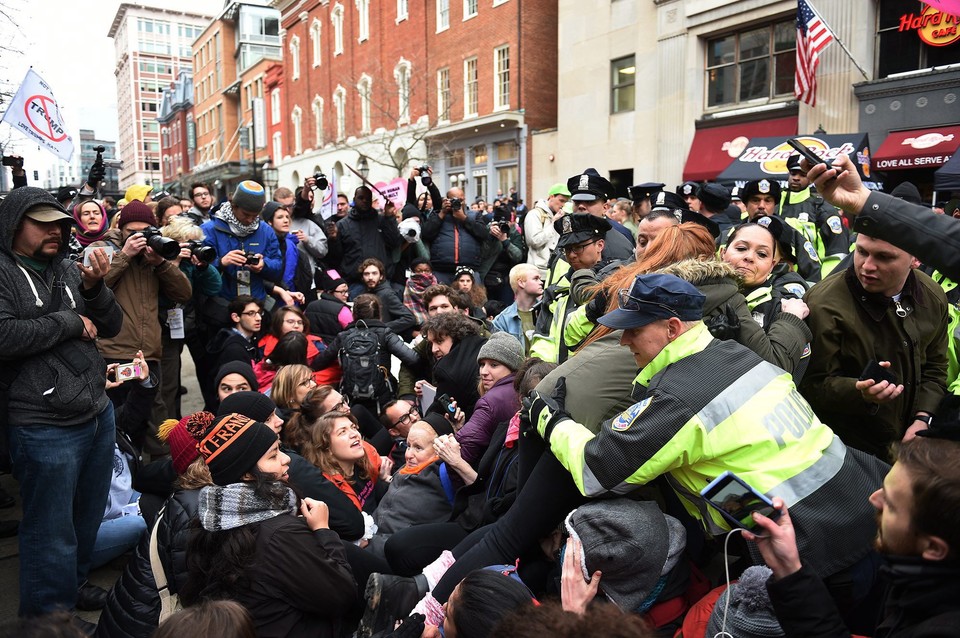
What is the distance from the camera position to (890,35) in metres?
14.0

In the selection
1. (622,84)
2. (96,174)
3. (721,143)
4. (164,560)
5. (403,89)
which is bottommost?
(164,560)

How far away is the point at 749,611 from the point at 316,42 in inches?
1592

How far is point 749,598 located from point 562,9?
866 inches

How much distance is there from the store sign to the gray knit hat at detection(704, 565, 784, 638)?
48.6ft

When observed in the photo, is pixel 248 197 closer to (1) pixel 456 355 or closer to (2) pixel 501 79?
(1) pixel 456 355

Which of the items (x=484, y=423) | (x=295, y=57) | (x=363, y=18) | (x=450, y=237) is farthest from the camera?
(x=295, y=57)

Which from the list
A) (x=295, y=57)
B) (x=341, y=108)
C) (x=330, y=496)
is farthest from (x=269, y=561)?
(x=295, y=57)

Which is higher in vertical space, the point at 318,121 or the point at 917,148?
the point at 318,121

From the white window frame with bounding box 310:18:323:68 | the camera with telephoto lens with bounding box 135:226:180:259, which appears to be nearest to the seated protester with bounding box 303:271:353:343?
the camera with telephoto lens with bounding box 135:226:180:259

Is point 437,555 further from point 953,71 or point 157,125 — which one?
point 157,125

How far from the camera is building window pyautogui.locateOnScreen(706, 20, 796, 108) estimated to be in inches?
628

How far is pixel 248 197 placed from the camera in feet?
19.2

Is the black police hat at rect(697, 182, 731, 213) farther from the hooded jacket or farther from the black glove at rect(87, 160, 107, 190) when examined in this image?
the black glove at rect(87, 160, 107, 190)

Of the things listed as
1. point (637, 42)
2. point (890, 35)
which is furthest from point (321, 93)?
point (890, 35)
